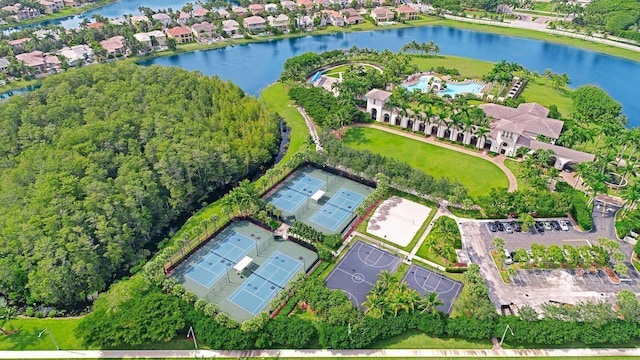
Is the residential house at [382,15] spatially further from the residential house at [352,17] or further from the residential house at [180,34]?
the residential house at [180,34]

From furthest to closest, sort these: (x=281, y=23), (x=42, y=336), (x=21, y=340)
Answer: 1. (x=281, y=23)
2. (x=42, y=336)
3. (x=21, y=340)

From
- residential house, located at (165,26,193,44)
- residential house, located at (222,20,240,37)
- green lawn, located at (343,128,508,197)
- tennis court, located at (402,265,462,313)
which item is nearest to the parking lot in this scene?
green lawn, located at (343,128,508,197)

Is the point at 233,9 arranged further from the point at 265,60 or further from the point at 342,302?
the point at 342,302

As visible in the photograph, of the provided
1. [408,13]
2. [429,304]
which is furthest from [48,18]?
[429,304]

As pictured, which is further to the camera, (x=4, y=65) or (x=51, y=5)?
(x=51, y=5)

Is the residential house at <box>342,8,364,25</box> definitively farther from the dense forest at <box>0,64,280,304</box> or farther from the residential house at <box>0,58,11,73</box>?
the residential house at <box>0,58,11,73</box>

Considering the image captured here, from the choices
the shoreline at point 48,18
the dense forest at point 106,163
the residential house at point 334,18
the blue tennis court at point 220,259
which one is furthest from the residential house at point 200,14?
the blue tennis court at point 220,259

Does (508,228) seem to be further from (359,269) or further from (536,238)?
(359,269)
